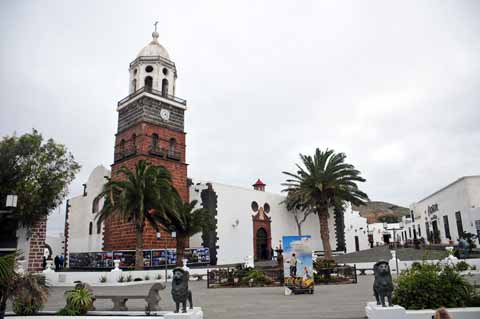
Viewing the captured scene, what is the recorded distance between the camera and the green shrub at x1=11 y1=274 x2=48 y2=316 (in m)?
7.70

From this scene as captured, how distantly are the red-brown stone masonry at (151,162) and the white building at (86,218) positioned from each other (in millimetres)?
3278

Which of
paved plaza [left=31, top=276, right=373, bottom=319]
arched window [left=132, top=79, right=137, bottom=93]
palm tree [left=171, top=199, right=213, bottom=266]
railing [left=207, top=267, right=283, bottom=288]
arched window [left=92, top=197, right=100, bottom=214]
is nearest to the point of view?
paved plaza [left=31, top=276, right=373, bottom=319]

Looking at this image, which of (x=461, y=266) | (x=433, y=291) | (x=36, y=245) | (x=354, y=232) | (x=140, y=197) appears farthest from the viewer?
(x=354, y=232)

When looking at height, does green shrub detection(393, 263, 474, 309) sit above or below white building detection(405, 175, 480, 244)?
below

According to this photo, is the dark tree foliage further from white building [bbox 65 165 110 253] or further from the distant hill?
the distant hill

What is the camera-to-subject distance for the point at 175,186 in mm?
27109

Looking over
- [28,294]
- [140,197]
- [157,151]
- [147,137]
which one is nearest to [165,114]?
[147,137]

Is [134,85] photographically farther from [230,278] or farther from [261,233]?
[230,278]

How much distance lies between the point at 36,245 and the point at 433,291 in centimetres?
1862

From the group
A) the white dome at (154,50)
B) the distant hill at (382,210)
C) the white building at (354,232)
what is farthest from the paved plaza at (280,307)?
the distant hill at (382,210)

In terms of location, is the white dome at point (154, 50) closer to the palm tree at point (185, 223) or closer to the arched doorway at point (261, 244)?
the palm tree at point (185, 223)

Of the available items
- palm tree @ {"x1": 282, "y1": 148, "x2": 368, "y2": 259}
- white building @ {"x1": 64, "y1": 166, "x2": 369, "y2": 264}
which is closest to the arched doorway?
white building @ {"x1": 64, "y1": 166, "x2": 369, "y2": 264}

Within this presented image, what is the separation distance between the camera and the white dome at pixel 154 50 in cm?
2816

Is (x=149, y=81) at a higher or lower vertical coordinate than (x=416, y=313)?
higher
